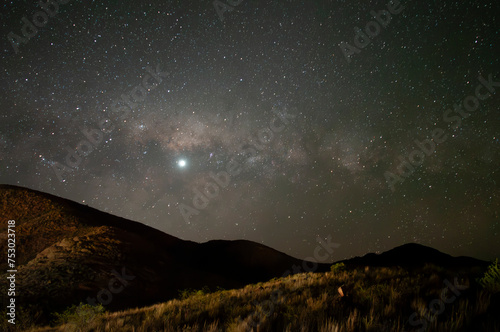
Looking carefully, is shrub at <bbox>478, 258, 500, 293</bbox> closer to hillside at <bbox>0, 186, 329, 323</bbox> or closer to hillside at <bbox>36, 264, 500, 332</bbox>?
hillside at <bbox>36, 264, 500, 332</bbox>

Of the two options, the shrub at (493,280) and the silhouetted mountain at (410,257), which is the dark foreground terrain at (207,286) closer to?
the shrub at (493,280)

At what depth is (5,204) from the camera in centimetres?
3247

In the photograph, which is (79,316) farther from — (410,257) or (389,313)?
(410,257)

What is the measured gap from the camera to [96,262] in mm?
21094

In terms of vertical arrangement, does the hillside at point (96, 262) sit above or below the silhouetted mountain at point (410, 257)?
above

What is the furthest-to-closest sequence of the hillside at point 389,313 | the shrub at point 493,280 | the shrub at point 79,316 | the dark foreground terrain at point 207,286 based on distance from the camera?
the shrub at point 79,316, the shrub at point 493,280, the dark foreground terrain at point 207,286, the hillside at point 389,313

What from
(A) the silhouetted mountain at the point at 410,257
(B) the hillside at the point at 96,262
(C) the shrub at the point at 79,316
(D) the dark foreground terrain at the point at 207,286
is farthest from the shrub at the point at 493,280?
(A) the silhouetted mountain at the point at 410,257

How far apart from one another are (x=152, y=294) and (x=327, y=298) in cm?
2221

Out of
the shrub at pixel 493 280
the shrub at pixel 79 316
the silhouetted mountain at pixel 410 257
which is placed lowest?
A: the silhouetted mountain at pixel 410 257

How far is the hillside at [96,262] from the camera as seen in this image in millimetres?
16047

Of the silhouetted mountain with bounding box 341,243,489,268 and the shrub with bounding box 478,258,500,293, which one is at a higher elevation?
the shrub with bounding box 478,258,500,293

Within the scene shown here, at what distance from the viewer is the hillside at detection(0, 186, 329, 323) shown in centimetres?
1605

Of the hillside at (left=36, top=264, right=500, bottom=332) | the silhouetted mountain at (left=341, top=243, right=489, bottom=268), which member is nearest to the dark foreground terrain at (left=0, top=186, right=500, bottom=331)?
A: the hillside at (left=36, top=264, right=500, bottom=332)

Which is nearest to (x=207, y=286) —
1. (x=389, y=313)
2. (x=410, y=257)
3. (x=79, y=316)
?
(x=79, y=316)
